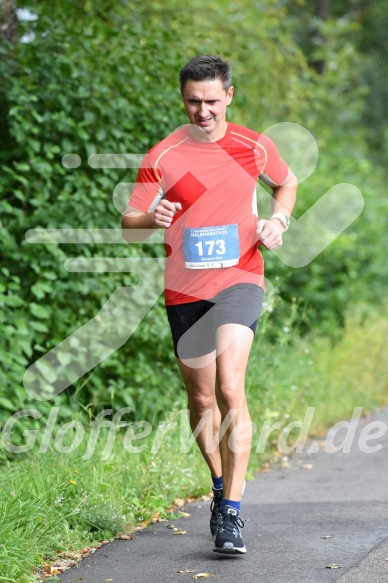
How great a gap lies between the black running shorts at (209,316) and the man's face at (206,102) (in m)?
0.83

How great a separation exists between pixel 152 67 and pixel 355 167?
27.6ft

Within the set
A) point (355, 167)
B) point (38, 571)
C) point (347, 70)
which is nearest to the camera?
point (38, 571)

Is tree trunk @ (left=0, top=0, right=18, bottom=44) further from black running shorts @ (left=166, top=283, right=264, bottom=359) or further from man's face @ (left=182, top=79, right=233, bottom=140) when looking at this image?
black running shorts @ (left=166, top=283, right=264, bottom=359)

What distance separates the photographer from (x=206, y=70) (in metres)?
5.18

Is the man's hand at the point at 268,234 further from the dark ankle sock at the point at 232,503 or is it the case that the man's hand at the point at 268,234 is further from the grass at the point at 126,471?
the grass at the point at 126,471

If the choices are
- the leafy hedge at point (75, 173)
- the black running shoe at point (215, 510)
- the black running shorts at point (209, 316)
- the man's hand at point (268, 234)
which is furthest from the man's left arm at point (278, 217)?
the leafy hedge at point (75, 173)

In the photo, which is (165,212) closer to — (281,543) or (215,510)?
(215,510)

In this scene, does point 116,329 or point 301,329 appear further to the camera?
point 301,329

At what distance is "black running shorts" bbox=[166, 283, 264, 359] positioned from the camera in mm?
5152

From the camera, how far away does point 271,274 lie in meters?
10.9

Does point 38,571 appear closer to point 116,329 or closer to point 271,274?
point 116,329

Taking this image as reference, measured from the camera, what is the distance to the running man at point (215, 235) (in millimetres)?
5043

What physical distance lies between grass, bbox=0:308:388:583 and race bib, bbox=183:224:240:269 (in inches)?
55.1

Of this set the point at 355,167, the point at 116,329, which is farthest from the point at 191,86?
the point at 355,167
